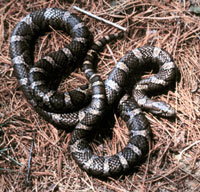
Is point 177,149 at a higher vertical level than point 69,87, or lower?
lower

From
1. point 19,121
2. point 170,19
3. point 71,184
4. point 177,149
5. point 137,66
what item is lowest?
point 71,184

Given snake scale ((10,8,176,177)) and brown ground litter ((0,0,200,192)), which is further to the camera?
snake scale ((10,8,176,177))

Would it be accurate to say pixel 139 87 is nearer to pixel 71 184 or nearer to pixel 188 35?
pixel 188 35

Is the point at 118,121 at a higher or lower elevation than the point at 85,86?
lower

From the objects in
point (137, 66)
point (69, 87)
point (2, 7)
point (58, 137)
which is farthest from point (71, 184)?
point (2, 7)
